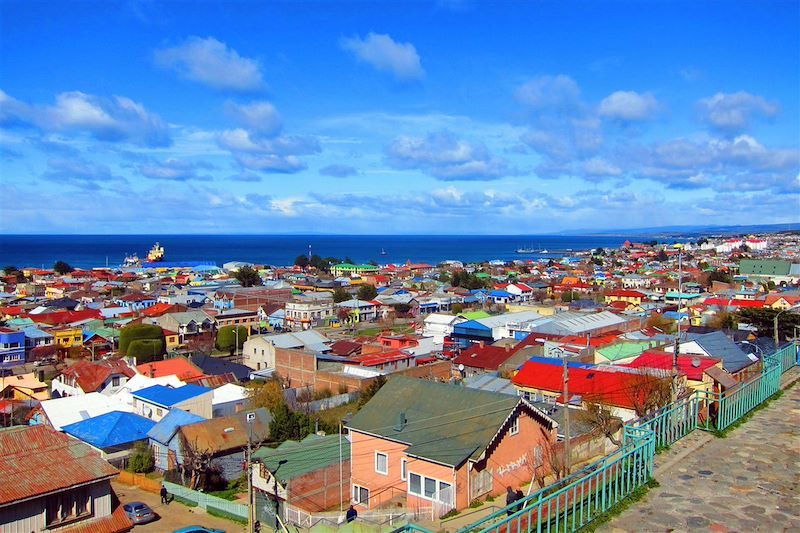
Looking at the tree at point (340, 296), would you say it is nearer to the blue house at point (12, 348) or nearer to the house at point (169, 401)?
the blue house at point (12, 348)

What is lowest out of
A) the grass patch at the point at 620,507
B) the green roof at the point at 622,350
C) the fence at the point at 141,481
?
the fence at the point at 141,481

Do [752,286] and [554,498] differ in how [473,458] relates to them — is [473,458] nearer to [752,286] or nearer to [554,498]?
[554,498]

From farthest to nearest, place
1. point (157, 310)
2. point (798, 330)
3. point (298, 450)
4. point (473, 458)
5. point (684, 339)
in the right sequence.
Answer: point (157, 310) → point (798, 330) → point (684, 339) → point (298, 450) → point (473, 458)

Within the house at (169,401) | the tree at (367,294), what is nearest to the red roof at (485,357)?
the house at (169,401)

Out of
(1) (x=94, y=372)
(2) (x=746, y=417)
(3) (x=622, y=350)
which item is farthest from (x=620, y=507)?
(1) (x=94, y=372)

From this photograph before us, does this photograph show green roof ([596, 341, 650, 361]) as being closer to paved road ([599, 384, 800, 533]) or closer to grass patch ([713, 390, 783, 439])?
grass patch ([713, 390, 783, 439])

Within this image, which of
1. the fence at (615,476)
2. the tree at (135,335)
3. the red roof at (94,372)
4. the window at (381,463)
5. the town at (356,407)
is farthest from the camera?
the tree at (135,335)

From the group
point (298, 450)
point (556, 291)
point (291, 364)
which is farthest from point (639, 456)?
point (556, 291)

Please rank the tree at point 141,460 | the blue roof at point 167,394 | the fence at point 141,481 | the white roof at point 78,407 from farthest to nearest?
the blue roof at point 167,394 → the white roof at point 78,407 → the tree at point 141,460 → the fence at point 141,481

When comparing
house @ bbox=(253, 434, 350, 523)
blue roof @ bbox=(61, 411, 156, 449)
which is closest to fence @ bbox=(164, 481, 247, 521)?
house @ bbox=(253, 434, 350, 523)
